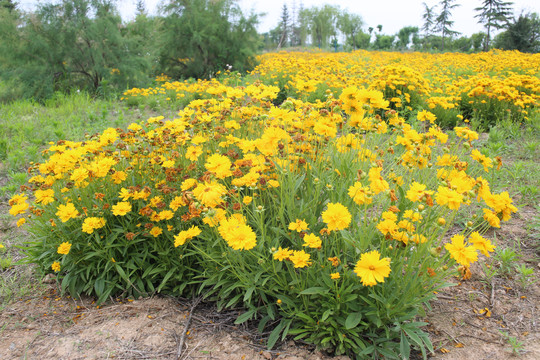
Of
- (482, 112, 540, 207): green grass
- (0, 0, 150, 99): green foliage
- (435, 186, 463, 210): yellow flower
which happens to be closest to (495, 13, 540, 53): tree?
(482, 112, 540, 207): green grass

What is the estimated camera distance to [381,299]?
1.46 m

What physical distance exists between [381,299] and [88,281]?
6.23 ft

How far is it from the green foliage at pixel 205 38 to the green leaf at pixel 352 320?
416 inches

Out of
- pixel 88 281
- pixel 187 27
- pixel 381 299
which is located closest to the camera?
pixel 381 299

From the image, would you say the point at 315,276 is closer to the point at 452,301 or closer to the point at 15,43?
the point at 452,301

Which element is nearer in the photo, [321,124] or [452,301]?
[321,124]

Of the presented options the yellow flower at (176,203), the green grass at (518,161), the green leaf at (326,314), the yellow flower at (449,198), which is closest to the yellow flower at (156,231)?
the yellow flower at (176,203)

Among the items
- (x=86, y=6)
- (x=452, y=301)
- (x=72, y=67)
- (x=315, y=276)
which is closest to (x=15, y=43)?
(x=72, y=67)

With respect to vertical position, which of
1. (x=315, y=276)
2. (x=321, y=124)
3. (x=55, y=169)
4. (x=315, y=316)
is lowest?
(x=315, y=316)

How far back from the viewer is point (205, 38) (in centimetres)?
1150

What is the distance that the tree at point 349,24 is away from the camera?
45.2 m

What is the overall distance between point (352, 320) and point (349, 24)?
50393 millimetres

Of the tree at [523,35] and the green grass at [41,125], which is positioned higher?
the tree at [523,35]

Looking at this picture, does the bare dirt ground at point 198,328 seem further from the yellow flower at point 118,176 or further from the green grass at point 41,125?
the green grass at point 41,125
